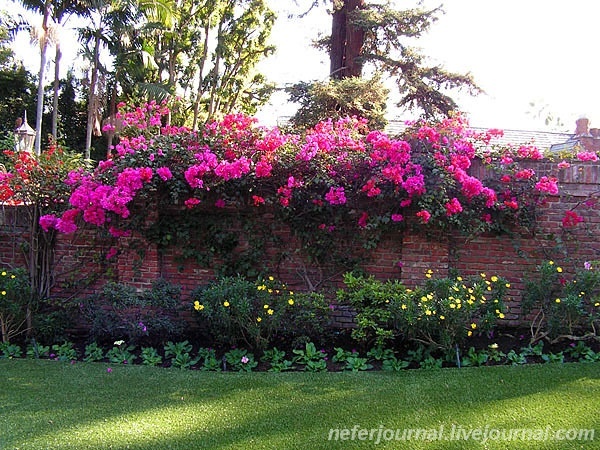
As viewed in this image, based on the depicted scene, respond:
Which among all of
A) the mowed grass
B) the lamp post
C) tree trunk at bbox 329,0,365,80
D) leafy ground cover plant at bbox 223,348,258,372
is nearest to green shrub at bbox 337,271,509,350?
the mowed grass

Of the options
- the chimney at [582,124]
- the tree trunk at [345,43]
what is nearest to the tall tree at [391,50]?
the tree trunk at [345,43]

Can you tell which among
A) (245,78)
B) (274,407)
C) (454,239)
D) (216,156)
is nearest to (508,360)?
(454,239)

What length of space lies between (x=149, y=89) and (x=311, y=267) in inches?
512

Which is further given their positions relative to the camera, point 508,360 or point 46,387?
point 508,360

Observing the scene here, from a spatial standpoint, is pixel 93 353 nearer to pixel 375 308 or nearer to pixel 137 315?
pixel 137 315

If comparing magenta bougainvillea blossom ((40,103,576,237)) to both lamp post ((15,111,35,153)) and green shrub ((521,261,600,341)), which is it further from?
lamp post ((15,111,35,153))

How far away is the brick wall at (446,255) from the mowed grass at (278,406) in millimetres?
1235

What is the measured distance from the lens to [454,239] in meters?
4.98

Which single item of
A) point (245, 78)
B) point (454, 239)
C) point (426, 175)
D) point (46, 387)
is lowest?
point (46, 387)

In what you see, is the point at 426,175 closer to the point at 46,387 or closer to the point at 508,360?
the point at 508,360

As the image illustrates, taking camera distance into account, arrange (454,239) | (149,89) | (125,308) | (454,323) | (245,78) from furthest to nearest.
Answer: (245,78) < (149,89) < (454,239) < (125,308) < (454,323)

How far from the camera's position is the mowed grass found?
2789mm

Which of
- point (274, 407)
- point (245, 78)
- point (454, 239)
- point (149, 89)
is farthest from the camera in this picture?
point (245, 78)

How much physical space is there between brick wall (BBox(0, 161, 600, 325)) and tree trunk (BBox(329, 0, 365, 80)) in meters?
7.03
